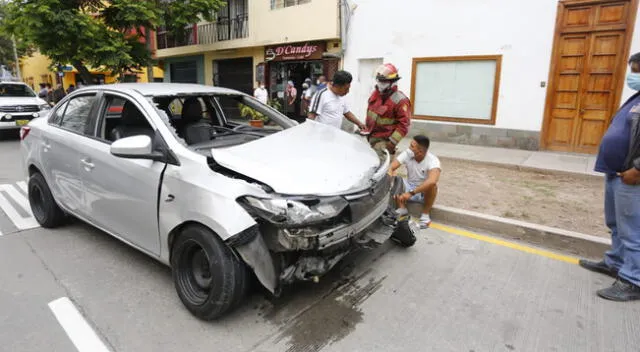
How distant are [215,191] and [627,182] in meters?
3.07

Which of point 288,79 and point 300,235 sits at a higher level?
point 288,79

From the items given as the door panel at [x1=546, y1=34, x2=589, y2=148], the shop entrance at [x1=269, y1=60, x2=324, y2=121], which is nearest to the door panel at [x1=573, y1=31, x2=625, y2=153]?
the door panel at [x1=546, y1=34, x2=589, y2=148]

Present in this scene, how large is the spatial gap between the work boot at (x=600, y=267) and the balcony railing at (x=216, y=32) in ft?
48.9

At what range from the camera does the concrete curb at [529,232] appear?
12.8ft

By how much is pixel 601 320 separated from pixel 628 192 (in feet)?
3.31

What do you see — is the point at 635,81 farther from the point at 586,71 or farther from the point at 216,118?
the point at 586,71

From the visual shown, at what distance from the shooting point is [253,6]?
49.9ft

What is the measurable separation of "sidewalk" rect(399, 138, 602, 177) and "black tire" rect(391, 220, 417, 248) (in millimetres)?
4882

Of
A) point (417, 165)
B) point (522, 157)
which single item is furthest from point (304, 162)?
point (522, 157)

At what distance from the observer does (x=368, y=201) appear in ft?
9.37

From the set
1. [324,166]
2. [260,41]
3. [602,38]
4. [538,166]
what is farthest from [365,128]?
[260,41]

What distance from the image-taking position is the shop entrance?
1495 centimetres

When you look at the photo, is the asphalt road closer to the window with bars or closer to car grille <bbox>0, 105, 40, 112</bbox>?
car grille <bbox>0, 105, 40, 112</bbox>

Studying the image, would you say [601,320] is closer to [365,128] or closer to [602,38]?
[365,128]
